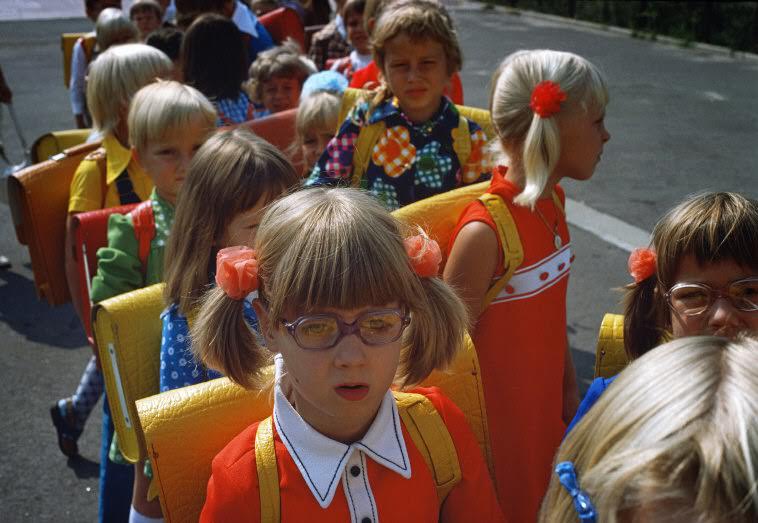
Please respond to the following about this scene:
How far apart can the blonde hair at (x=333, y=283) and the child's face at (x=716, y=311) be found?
1.77ft

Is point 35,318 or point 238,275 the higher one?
point 238,275

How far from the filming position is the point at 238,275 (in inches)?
75.9

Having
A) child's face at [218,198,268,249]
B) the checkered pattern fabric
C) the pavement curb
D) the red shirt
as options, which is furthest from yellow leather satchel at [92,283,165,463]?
the pavement curb

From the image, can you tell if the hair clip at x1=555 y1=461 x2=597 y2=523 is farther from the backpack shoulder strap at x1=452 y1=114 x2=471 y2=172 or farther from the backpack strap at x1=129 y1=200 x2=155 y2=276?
the backpack shoulder strap at x1=452 y1=114 x2=471 y2=172

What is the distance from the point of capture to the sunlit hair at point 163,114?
3.43m

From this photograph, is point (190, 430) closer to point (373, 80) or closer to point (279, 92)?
point (373, 80)

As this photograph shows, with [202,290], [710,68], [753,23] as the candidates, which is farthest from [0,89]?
[753,23]

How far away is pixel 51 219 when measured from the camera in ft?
12.1

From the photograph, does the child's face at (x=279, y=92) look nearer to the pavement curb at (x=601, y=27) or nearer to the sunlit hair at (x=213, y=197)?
the sunlit hair at (x=213, y=197)

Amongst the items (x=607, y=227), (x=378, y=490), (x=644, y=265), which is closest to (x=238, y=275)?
(x=378, y=490)

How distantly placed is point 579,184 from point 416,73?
554cm

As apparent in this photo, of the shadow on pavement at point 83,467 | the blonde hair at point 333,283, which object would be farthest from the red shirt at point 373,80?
the blonde hair at point 333,283

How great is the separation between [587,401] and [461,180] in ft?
5.21

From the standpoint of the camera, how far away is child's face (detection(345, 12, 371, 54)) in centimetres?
611
